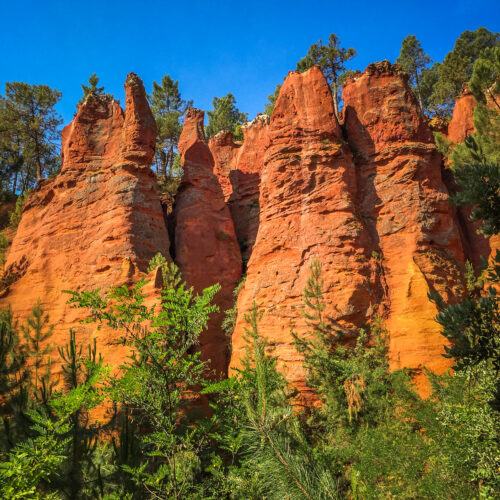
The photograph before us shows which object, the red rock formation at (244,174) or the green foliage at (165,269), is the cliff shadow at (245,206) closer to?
the red rock formation at (244,174)

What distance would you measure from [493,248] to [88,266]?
1930 centimetres

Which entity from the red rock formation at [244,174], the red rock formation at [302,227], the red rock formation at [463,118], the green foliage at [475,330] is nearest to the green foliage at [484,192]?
the green foliage at [475,330]

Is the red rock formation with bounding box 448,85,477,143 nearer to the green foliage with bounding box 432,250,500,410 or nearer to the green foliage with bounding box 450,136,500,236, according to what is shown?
the green foliage with bounding box 450,136,500,236

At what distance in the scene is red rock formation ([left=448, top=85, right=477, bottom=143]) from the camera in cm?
2086

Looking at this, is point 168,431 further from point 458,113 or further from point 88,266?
point 458,113

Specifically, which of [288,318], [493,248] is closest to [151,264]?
[288,318]

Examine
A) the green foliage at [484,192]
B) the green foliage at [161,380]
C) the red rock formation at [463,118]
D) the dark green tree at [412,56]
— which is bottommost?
the green foliage at [161,380]

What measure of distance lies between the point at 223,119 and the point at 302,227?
87.5 ft

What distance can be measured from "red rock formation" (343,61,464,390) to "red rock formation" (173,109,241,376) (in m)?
8.84

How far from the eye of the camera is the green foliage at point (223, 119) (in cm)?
3806

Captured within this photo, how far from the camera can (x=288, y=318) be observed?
47.2 feet

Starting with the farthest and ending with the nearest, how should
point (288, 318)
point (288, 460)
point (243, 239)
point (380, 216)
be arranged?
point (243, 239) < point (380, 216) < point (288, 318) < point (288, 460)

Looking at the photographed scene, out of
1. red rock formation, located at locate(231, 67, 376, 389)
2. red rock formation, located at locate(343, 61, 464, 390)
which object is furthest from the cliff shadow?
red rock formation, located at locate(343, 61, 464, 390)

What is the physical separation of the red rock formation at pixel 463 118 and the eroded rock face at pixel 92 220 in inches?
733
